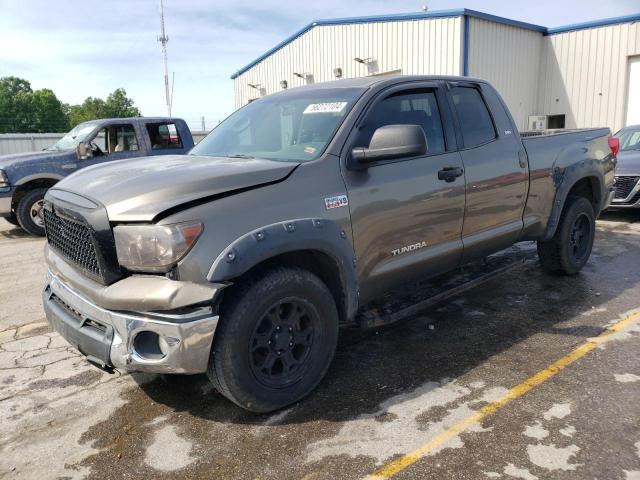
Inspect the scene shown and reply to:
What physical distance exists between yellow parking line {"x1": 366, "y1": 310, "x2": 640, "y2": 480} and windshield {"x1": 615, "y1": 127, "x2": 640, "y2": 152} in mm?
6401

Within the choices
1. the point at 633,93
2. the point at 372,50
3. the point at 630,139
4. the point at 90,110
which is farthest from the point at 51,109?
the point at 630,139

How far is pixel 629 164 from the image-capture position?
8.84m

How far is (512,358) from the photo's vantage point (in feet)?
12.4

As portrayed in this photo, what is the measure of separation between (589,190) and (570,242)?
26.2 inches

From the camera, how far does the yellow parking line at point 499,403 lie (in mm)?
2580

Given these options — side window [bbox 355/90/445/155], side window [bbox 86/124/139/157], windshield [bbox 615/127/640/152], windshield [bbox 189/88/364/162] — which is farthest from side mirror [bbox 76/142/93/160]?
windshield [bbox 615/127/640/152]

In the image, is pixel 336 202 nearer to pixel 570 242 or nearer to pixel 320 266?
pixel 320 266

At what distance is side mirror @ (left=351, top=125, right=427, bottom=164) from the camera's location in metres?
3.16

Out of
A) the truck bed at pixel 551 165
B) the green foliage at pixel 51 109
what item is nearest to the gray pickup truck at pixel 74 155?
the truck bed at pixel 551 165

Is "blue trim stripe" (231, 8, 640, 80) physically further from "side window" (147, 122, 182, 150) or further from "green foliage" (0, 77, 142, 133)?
"green foliage" (0, 77, 142, 133)

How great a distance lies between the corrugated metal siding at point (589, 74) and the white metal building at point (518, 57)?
0.03 m

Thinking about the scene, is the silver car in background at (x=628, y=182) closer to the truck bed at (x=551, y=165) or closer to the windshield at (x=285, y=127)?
the truck bed at (x=551, y=165)

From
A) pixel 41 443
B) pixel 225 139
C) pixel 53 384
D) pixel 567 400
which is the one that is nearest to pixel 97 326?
pixel 41 443

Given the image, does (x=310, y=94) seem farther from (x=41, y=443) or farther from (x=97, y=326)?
(x=41, y=443)
